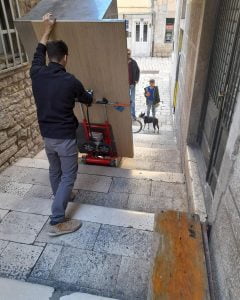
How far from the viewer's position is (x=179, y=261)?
1579mm

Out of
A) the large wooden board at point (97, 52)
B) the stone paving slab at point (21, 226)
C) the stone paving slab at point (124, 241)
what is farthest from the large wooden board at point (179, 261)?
the large wooden board at point (97, 52)

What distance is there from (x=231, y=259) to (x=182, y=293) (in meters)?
0.34

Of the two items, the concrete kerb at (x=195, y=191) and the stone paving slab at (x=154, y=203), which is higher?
the concrete kerb at (x=195, y=191)

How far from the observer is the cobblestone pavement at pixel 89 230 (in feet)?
6.23

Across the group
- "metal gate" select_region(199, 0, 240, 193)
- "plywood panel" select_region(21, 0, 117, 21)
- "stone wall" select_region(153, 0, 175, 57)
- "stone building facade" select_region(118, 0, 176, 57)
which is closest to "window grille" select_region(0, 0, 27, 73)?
"plywood panel" select_region(21, 0, 117, 21)

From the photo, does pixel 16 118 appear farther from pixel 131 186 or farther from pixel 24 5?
pixel 131 186

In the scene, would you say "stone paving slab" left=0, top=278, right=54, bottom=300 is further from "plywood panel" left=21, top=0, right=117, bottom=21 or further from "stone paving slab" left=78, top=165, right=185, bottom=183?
"plywood panel" left=21, top=0, right=117, bottom=21

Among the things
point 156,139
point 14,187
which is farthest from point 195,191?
point 156,139

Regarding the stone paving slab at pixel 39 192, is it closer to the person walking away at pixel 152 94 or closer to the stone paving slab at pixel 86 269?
the stone paving slab at pixel 86 269

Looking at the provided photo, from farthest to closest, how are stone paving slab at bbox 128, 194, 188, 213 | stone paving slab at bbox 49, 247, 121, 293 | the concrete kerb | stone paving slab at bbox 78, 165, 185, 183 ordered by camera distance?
stone paving slab at bbox 78, 165, 185, 183
stone paving slab at bbox 128, 194, 188, 213
the concrete kerb
stone paving slab at bbox 49, 247, 121, 293

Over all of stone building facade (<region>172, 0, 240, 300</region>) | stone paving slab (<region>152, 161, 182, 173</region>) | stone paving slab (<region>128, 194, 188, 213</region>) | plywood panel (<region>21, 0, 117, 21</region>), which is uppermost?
plywood panel (<region>21, 0, 117, 21</region>)

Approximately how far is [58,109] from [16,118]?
1836 millimetres

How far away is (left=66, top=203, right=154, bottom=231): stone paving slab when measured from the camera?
7.85ft

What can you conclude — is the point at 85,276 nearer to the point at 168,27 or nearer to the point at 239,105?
the point at 239,105
